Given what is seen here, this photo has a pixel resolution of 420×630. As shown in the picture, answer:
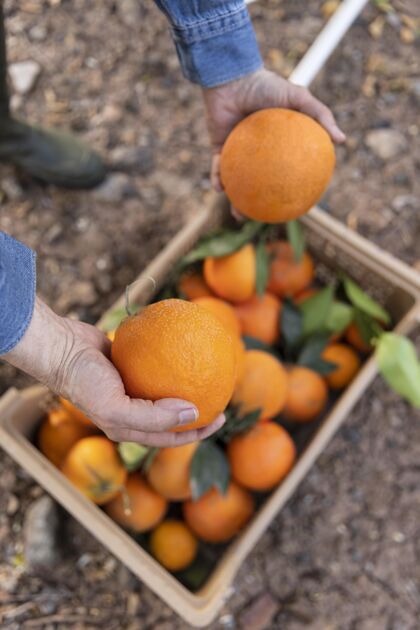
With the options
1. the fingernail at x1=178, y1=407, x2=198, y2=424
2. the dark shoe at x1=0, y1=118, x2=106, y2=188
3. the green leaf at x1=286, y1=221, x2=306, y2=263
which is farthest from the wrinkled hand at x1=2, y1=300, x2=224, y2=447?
the dark shoe at x1=0, y1=118, x2=106, y2=188

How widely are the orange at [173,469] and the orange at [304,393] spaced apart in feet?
0.75

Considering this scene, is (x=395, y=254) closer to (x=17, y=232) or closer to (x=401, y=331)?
(x=401, y=331)

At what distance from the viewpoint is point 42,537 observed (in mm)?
1154

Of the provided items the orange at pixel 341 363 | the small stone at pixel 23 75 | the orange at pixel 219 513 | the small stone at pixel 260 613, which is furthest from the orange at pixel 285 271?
the small stone at pixel 23 75

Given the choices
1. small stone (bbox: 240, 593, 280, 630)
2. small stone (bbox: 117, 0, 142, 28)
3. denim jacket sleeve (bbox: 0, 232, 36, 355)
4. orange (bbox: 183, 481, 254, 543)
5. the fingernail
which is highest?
denim jacket sleeve (bbox: 0, 232, 36, 355)

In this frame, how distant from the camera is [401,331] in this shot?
45.9 inches

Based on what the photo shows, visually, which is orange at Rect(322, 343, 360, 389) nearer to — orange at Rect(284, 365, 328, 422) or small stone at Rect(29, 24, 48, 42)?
orange at Rect(284, 365, 328, 422)

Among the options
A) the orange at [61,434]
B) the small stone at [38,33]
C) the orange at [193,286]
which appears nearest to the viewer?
the orange at [61,434]

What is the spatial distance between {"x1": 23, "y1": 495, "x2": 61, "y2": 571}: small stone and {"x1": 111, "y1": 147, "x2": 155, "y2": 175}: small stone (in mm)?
870

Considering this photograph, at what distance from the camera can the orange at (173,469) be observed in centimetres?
99

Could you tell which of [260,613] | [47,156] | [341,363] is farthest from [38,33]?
[260,613]

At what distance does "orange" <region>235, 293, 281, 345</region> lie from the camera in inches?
45.7

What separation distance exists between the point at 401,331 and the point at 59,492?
705mm

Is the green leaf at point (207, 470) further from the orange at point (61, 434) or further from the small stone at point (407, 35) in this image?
the small stone at point (407, 35)
